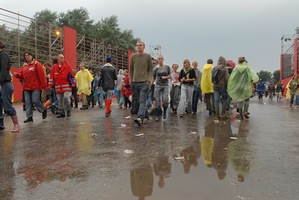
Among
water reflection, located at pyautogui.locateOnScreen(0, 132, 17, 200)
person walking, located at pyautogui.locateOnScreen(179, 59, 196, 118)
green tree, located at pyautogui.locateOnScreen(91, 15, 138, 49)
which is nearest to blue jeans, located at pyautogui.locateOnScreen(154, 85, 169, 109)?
person walking, located at pyautogui.locateOnScreen(179, 59, 196, 118)

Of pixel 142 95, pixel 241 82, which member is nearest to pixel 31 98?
pixel 142 95

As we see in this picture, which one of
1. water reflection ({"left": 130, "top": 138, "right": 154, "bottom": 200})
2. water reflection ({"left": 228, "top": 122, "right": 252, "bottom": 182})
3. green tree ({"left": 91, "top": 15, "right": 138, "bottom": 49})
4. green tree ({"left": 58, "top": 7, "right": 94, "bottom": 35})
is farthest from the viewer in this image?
green tree ({"left": 58, "top": 7, "right": 94, "bottom": 35})

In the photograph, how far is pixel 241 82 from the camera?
892 centimetres

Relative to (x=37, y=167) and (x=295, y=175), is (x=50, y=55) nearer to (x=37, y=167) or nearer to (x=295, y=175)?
(x=37, y=167)

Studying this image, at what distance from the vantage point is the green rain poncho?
8883mm

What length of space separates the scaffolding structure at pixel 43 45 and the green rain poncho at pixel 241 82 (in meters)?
11.1

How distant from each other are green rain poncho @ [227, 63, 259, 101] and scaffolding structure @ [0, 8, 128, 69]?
11.1 meters

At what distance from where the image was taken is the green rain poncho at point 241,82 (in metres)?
8.88

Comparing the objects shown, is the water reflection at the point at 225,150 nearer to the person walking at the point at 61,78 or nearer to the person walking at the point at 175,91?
the person walking at the point at 175,91

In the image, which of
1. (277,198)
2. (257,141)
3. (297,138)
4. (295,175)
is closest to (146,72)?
(257,141)

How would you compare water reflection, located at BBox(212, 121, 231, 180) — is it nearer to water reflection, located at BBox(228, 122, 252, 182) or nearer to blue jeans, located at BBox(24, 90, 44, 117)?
water reflection, located at BBox(228, 122, 252, 182)

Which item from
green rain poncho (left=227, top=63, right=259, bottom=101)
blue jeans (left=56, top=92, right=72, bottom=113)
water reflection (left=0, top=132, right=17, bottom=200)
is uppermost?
green rain poncho (left=227, top=63, right=259, bottom=101)

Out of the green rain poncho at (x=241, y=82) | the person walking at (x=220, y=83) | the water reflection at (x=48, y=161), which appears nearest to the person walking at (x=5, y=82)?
the water reflection at (x=48, y=161)

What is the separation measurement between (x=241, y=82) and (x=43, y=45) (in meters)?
16.5
